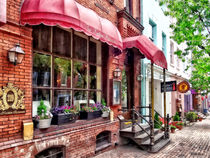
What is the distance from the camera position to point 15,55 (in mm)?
3580

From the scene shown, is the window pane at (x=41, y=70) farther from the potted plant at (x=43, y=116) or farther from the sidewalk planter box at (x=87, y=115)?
the sidewalk planter box at (x=87, y=115)

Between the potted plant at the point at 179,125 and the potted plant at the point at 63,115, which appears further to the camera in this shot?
the potted plant at the point at 179,125

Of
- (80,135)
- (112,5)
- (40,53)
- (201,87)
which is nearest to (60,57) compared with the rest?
(40,53)

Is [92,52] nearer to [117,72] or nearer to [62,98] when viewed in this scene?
[117,72]

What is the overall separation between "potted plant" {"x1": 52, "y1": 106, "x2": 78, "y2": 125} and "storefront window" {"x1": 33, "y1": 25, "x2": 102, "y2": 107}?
0.27m

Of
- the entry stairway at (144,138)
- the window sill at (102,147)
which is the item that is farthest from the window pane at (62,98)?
the entry stairway at (144,138)

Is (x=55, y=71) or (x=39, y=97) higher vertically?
(x=55, y=71)

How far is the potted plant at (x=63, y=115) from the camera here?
4668 mm

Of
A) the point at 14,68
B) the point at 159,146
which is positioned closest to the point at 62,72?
the point at 14,68

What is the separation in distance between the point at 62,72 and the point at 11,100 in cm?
186

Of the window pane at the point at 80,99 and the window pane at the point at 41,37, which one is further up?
the window pane at the point at 41,37

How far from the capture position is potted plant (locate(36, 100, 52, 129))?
4.18 metres

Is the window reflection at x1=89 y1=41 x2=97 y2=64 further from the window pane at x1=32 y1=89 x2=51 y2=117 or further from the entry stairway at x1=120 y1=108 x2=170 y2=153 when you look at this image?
the entry stairway at x1=120 y1=108 x2=170 y2=153

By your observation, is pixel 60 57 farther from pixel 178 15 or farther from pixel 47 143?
pixel 178 15
